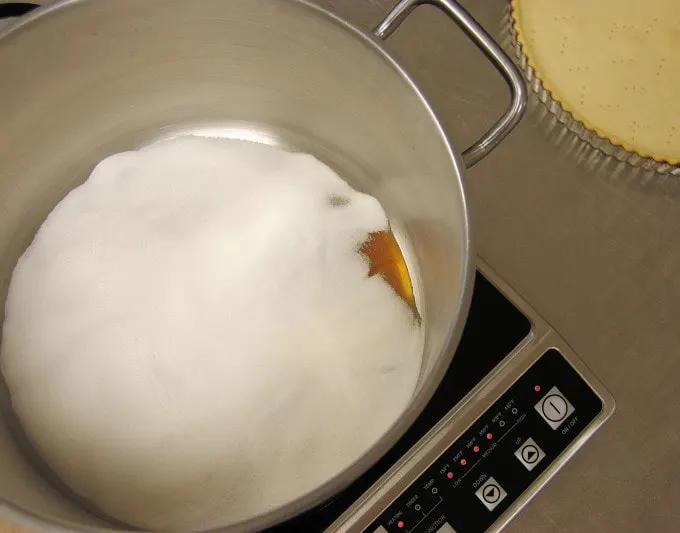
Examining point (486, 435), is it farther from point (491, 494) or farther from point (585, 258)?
point (585, 258)

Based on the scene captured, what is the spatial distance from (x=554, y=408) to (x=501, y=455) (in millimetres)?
52

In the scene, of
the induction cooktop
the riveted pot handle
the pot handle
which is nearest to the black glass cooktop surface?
the induction cooktop

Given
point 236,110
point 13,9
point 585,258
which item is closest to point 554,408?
point 585,258

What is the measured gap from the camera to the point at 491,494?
1.36 ft

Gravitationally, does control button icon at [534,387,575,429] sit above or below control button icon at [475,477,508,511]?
above

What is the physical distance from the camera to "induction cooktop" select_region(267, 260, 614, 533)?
1.32ft

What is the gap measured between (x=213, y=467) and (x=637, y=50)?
500 mm

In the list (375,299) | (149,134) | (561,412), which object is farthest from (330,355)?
(149,134)

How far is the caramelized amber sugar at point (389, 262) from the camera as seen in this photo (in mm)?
483

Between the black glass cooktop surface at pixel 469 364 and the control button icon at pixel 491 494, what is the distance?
0.17 feet

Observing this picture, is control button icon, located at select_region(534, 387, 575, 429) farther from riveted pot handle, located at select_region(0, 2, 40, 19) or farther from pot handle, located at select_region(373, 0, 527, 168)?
riveted pot handle, located at select_region(0, 2, 40, 19)

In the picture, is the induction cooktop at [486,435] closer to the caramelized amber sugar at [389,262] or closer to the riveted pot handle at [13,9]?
the caramelized amber sugar at [389,262]

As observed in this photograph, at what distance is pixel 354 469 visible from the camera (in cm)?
29

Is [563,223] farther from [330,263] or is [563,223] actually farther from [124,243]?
[124,243]
